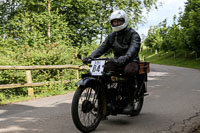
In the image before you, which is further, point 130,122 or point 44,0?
point 44,0

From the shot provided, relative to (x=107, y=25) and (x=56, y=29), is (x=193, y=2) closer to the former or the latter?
(x=107, y=25)

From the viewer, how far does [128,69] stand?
449 centimetres

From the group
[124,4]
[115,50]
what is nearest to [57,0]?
[124,4]

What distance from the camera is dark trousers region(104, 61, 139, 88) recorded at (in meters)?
4.50

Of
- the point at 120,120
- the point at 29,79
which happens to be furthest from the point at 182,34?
the point at 120,120

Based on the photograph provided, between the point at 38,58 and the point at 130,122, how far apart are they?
6.13 meters

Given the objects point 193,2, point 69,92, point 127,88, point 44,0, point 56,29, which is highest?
point 193,2

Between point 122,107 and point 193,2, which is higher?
point 193,2

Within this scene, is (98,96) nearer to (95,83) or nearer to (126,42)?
(95,83)

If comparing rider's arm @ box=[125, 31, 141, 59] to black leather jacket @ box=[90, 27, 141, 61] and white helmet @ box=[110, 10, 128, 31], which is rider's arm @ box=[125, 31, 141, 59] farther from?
white helmet @ box=[110, 10, 128, 31]

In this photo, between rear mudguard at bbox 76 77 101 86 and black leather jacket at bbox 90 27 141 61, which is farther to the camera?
black leather jacket at bbox 90 27 141 61

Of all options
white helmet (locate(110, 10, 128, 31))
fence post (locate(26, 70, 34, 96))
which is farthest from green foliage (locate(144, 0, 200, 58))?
white helmet (locate(110, 10, 128, 31))

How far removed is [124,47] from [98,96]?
1096 millimetres

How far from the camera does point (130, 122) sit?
4.97 metres
